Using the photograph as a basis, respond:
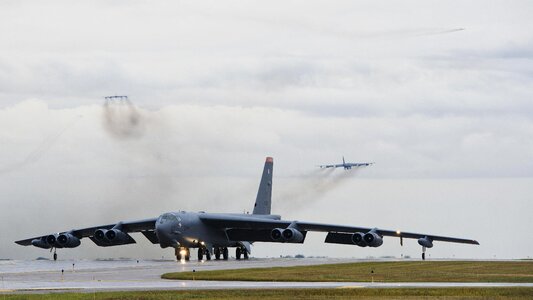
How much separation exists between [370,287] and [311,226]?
47.5 meters

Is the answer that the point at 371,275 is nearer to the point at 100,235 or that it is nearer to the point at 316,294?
the point at 316,294

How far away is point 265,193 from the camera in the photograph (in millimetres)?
109062

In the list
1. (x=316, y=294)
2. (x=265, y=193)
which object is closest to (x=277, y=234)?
(x=265, y=193)

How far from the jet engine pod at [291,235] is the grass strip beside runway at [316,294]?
46832mm

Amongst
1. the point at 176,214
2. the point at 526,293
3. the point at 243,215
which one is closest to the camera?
the point at 526,293

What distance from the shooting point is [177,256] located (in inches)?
3684

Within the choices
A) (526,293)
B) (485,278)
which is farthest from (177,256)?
(526,293)

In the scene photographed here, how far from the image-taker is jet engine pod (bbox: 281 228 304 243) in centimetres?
9300

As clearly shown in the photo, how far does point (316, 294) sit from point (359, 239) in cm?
4873

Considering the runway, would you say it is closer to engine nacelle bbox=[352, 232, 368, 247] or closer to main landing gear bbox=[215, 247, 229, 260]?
engine nacelle bbox=[352, 232, 368, 247]

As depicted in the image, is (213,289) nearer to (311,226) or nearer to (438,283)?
(438,283)

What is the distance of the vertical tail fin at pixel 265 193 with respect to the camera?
108m

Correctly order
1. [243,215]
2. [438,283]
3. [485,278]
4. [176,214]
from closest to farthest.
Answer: [438,283] < [485,278] < [176,214] < [243,215]

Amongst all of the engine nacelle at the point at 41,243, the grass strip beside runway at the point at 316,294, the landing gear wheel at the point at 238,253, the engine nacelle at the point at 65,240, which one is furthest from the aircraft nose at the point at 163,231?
the grass strip beside runway at the point at 316,294
